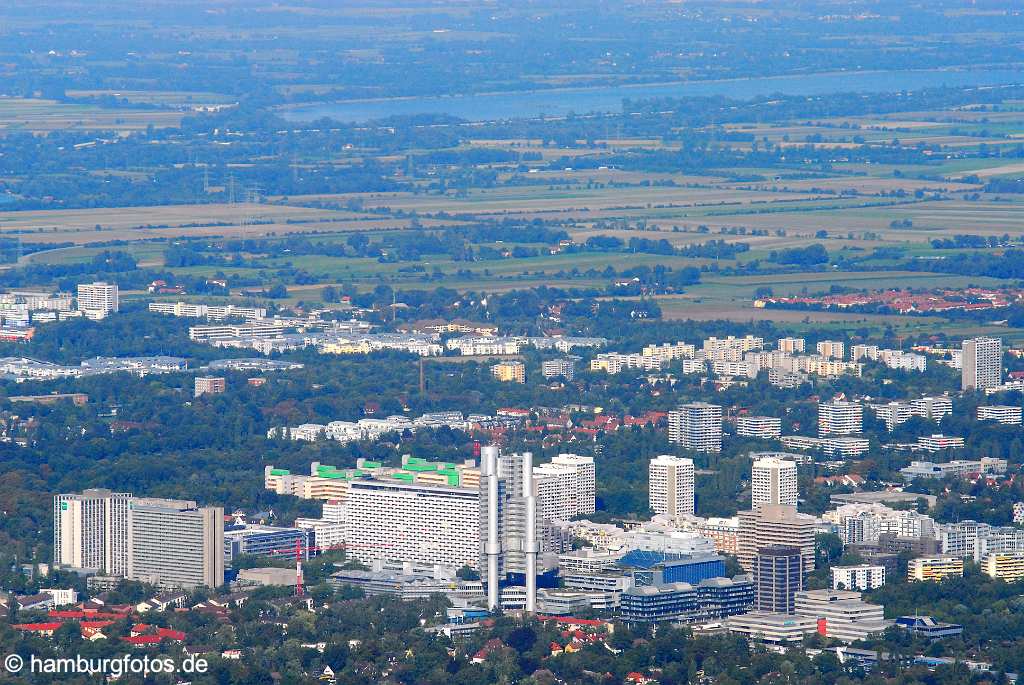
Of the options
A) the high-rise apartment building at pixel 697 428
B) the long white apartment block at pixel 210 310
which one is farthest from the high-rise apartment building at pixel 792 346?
the long white apartment block at pixel 210 310

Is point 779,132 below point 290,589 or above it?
above

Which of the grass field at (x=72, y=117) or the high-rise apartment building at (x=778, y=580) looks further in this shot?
the grass field at (x=72, y=117)

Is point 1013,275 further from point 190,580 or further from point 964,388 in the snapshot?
point 190,580

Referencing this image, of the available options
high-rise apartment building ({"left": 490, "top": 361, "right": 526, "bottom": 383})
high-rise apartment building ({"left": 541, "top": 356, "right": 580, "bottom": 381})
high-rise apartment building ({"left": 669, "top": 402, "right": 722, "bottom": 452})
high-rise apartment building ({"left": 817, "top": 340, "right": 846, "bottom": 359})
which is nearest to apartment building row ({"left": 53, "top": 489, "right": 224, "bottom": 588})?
high-rise apartment building ({"left": 669, "top": 402, "right": 722, "bottom": 452})

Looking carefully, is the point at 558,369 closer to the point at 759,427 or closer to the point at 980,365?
the point at 980,365

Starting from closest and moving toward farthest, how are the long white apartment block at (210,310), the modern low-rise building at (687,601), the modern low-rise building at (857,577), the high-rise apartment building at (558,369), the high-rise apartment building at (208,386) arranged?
1. the modern low-rise building at (687,601)
2. the modern low-rise building at (857,577)
3. the high-rise apartment building at (208,386)
4. the high-rise apartment building at (558,369)
5. the long white apartment block at (210,310)

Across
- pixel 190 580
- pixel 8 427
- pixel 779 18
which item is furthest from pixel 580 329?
pixel 779 18

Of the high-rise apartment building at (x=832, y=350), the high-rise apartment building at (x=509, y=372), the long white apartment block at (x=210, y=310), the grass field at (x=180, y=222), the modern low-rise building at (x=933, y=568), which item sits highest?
the grass field at (x=180, y=222)

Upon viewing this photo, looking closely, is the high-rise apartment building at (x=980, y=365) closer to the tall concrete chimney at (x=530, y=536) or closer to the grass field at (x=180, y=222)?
the tall concrete chimney at (x=530, y=536)

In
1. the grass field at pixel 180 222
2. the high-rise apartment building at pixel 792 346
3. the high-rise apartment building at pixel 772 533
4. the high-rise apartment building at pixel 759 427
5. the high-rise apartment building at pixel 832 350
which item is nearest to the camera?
the high-rise apartment building at pixel 772 533
